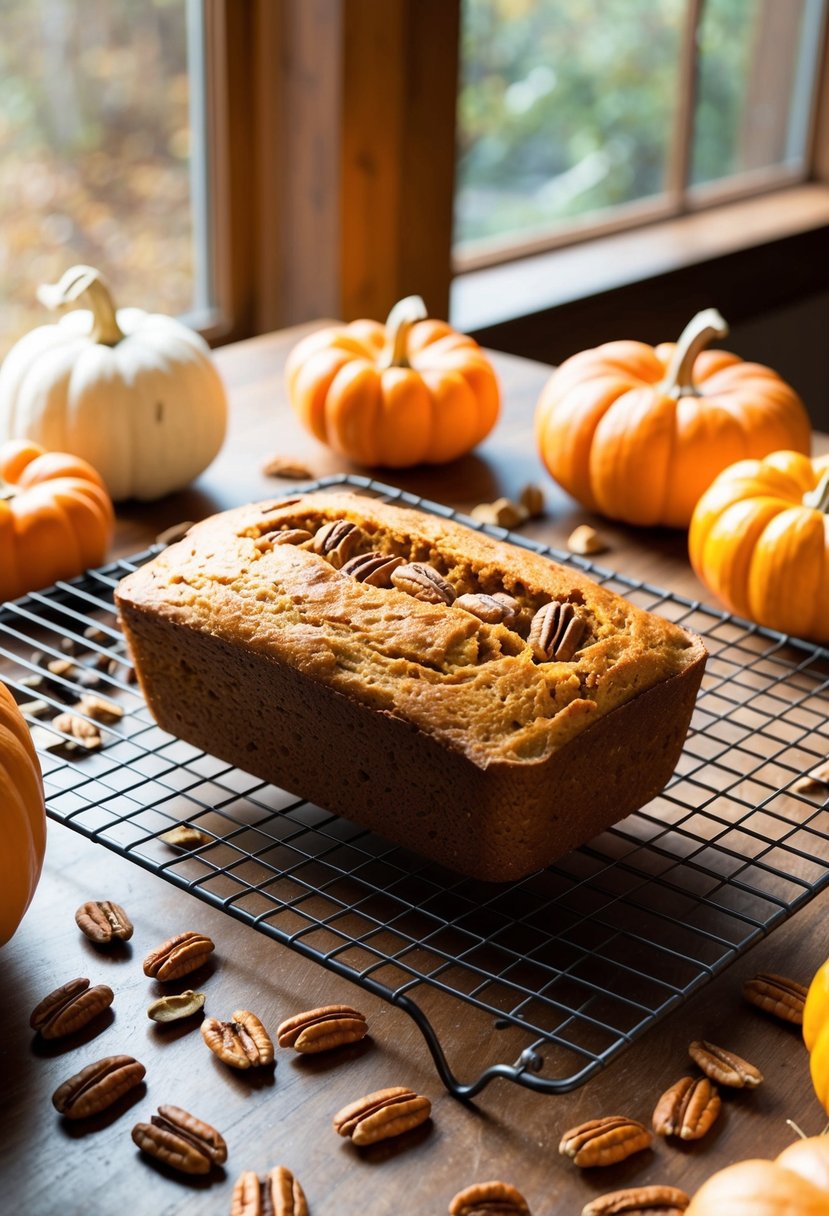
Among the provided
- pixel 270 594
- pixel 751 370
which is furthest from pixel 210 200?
pixel 270 594

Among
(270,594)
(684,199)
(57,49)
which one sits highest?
(57,49)

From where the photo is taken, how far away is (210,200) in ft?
8.79

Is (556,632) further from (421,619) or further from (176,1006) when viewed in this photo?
(176,1006)

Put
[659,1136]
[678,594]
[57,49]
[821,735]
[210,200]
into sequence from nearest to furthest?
[659,1136] → [821,735] → [678,594] → [57,49] → [210,200]

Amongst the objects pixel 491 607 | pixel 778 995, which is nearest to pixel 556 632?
pixel 491 607

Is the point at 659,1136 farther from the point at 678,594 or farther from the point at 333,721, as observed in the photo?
the point at 678,594

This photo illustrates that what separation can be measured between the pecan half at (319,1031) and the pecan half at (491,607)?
1.11 feet

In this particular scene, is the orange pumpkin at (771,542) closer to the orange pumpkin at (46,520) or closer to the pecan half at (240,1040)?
the orange pumpkin at (46,520)

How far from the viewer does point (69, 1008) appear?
3.01ft

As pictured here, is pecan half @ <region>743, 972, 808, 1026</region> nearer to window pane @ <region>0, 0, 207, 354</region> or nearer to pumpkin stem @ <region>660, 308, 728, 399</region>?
pumpkin stem @ <region>660, 308, 728, 399</region>

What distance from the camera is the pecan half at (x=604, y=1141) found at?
32.2 inches

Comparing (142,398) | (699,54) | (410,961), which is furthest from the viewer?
(699,54)

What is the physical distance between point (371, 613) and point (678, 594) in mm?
599

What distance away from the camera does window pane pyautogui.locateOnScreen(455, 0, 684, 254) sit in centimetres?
306
